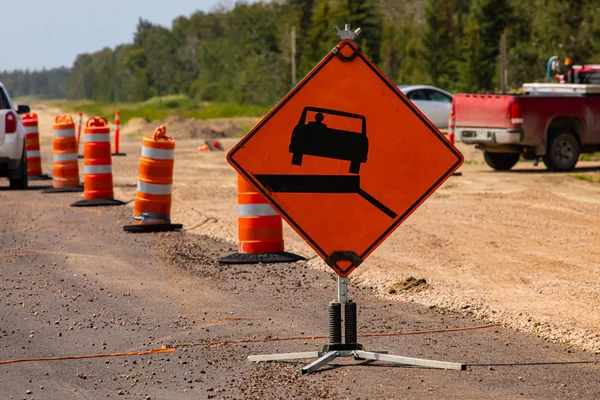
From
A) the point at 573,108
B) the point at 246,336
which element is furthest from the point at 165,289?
the point at 573,108

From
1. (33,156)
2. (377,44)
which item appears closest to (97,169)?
(33,156)

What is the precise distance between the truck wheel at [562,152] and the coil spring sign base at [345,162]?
53.6 feet

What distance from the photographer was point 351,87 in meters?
6.90

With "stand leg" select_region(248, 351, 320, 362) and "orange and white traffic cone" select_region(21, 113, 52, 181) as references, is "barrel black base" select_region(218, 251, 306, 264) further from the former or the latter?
"orange and white traffic cone" select_region(21, 113, 52, 181)

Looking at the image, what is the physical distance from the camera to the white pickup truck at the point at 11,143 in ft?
64.2

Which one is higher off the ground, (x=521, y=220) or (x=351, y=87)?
(x=351, y=87)

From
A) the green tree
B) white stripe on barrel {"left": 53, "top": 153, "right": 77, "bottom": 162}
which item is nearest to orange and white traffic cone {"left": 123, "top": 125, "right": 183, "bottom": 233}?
white stripe on barrel {"left": 53, "top": 153, "right": 77, "bottom": 162}

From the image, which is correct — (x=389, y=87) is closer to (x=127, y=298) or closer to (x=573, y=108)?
(x=127, y=298)

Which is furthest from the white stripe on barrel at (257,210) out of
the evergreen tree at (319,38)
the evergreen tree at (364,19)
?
the evergreen tree at (319,38)

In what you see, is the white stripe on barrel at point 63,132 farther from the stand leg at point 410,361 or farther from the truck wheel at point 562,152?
the stand leg at point 410,361

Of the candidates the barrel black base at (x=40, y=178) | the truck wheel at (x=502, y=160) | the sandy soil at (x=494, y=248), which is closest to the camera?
the sandy soil at (x=494, y=248)

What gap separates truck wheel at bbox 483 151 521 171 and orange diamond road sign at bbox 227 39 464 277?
57.3 feet

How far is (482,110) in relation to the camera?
22.8 meters

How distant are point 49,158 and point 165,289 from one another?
77.1 ft
